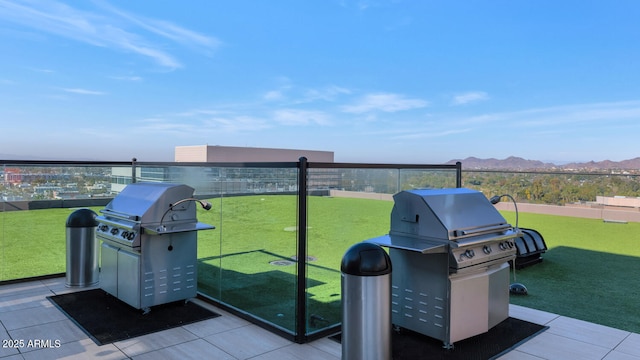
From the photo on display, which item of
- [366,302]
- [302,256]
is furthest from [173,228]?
[366,302]

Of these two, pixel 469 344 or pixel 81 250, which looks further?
pixel 81 250

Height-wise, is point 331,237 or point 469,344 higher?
point 331,237

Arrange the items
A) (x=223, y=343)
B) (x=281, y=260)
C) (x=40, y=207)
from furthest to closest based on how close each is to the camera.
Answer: (x=40, y=207)
(x=281, y=260)
(x=223, y=343)

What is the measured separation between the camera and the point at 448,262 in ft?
8.66

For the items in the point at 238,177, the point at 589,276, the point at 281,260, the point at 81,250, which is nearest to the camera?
the point at 281,260

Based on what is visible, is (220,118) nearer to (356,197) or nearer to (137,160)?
(137,160)

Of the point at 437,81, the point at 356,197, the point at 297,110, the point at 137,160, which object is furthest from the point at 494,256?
the point at 297,110

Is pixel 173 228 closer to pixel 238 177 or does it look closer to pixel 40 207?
pixel 238 177

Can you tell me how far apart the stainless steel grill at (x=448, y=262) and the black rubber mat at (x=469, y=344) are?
79 mm

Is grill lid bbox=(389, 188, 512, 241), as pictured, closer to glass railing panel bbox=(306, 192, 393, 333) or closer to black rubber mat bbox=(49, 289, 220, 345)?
glass railing panel bbox=(306, 192, 393, 333)

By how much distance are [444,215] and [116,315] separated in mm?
2836

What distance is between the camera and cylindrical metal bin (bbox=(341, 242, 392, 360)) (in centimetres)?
212

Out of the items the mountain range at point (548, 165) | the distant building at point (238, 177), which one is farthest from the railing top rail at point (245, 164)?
the mountain range at point (548, 165)

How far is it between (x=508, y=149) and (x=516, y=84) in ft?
11.9
